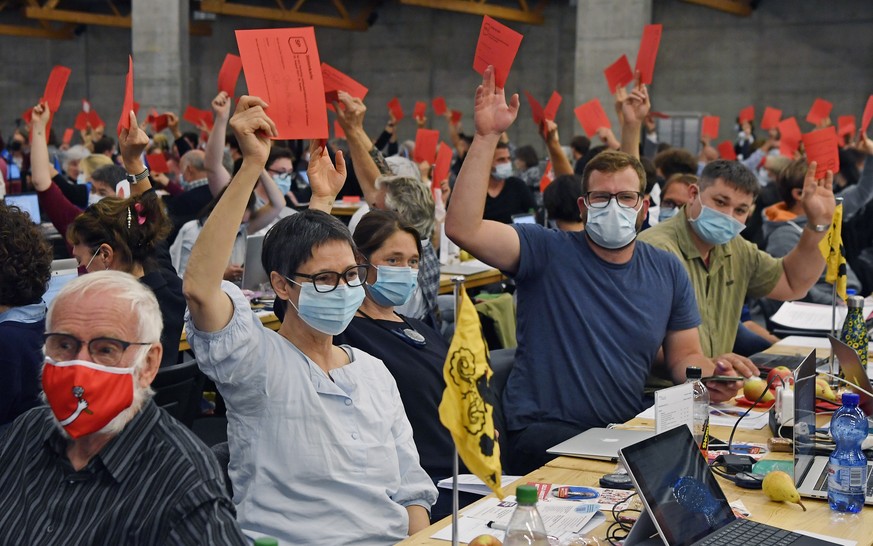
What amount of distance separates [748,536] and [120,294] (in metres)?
1.33

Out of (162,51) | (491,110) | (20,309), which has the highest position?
(162,51)

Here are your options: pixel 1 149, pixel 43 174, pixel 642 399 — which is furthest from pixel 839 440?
pixel 1 149

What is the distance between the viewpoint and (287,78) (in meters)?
2.53

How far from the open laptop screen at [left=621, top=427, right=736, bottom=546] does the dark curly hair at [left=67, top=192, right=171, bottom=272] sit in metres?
2.16

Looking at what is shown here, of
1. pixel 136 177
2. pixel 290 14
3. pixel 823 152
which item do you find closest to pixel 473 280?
pixel 823 152

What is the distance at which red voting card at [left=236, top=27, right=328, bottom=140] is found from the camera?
8.16ft

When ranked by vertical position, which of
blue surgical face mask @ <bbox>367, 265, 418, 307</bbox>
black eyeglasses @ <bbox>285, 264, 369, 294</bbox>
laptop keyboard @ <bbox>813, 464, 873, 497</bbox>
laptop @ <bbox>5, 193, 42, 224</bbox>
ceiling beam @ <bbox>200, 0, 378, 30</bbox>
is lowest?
laptop keyboard @ <bbox>813, 464, 873, 497</bbox>

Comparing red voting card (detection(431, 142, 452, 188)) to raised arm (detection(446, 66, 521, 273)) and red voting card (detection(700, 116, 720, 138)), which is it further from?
red voting card (detection(700, 116, 720, 138))

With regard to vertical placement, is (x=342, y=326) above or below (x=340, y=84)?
below

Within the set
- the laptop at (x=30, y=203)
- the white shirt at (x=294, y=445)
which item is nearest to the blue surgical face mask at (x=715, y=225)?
the white shirt at (x=294, y=445)

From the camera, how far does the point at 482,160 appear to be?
316 centimetres

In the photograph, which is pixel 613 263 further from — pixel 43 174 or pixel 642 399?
pixel 43 174

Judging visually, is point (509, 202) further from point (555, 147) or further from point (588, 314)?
point (588, 314)

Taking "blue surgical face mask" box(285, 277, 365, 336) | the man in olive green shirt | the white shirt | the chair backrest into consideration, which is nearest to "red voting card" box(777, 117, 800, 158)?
the man in olive green shirt
